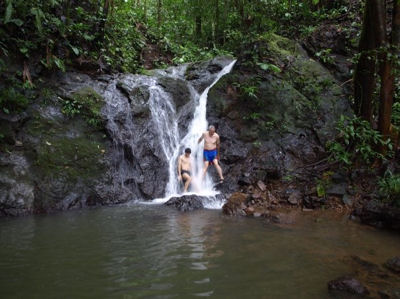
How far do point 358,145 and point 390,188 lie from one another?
5.24 feet

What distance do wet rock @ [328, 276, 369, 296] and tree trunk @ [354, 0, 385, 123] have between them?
594cm

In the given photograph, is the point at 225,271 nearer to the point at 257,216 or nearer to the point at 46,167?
the point at 257,216

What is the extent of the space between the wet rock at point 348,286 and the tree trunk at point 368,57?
5.94 metres

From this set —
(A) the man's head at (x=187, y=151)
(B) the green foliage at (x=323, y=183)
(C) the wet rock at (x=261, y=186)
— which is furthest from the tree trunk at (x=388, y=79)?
(A) the man's head at (x=187, y=151)

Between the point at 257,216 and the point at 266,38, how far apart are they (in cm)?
777

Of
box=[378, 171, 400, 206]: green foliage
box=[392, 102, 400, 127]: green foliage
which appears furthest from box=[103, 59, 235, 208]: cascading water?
box=[392, 102, 400, 127]: green foliage

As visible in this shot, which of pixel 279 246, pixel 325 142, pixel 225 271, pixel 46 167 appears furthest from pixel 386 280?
pixel 46 167

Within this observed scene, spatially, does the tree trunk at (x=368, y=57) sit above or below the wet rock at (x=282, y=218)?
above

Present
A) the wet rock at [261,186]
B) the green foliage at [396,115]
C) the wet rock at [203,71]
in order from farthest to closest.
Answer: the wet rock at [203,71], the green foliage at [396,115], the wet rock at [261,186]

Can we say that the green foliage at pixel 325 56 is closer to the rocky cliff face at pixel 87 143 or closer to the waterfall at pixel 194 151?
the waterfall at pixel 194 151

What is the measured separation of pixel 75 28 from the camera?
10.7 meters

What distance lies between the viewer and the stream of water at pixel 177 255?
344cm

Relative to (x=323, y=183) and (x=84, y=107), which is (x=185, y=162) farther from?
(x=323, y=183)

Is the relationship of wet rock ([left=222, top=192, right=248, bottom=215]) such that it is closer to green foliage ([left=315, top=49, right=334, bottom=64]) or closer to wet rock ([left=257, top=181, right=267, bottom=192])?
wet rock ([left=257, top=181, right=267, bottom=192])
